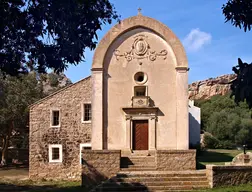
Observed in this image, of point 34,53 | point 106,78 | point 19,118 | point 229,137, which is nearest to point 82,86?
point 106,78

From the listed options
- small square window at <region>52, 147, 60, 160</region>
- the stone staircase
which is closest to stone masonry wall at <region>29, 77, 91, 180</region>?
small square window at <region>52, 147, 60, 160</region>

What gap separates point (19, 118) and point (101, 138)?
15908 millimetres

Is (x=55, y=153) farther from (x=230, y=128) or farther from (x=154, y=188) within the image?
(x=230, y=128)

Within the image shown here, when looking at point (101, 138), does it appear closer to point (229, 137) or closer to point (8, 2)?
point (8, 2)

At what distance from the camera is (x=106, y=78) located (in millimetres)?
23656

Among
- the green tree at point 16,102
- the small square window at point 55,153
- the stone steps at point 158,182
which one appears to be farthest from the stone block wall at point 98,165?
the green tree at point 16,102

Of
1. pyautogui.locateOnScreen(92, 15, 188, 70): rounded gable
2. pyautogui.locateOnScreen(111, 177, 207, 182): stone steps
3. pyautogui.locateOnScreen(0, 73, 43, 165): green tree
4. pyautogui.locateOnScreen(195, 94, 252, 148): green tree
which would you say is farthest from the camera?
pyautogui.locateOnScreen(195, 94, 252, 148): green tree

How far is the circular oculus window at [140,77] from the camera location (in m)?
23.5

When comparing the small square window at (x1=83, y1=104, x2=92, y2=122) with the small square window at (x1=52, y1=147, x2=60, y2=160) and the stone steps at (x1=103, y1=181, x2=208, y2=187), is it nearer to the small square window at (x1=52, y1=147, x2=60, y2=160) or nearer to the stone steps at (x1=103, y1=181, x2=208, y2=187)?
the small square window at (x1=52, y1=147, x2=60, y2=160)

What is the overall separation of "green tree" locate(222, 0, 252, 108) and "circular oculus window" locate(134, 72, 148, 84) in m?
13.9

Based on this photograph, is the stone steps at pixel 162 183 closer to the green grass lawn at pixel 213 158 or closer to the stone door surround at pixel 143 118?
the stone door surround at pixel 143 118

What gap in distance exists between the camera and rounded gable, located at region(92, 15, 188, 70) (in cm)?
2342

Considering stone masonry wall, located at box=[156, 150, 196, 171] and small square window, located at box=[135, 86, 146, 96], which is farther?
small square window, located at box=[135, 86, 146, 96]

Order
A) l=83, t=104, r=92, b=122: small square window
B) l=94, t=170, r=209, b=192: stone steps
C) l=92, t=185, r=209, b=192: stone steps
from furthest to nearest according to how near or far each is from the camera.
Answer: l=83, t=104, r=92, b=122: small square window, l=94, t=170, r=209, b=192: stone steps, l=92, t=185, r=209, b=192: stone steps
